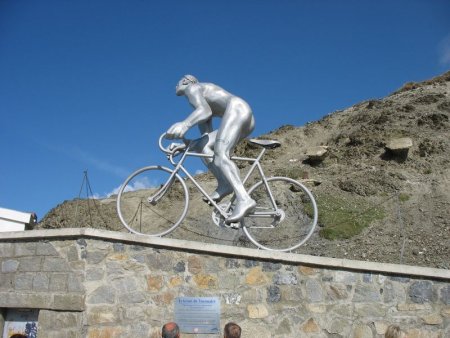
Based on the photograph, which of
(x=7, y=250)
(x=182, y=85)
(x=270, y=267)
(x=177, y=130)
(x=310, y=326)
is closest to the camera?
(x=7, y=250)

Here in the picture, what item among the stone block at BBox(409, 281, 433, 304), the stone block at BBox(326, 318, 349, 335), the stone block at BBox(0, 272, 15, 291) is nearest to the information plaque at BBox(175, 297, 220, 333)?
the stone block at BBox(326, 318, 349, 335)

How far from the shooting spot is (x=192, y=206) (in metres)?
17.7

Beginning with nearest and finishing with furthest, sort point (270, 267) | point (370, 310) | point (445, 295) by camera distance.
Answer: point (270, 267) < point (370, 310) < point (445, 295)

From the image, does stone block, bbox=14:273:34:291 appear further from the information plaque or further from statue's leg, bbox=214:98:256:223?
statue's leg, bbox=214:98:256:223

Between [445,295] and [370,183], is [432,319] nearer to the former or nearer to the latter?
[445,295]

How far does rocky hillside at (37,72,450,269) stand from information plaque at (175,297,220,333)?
10.7ft

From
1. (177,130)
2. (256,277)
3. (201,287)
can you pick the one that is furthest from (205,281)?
(177,130)

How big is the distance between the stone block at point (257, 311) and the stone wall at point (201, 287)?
0.01m

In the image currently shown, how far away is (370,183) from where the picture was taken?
20.0 metres

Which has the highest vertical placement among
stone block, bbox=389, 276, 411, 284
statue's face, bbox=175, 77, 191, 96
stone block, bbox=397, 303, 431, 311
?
statue's face, bbox=175, 77, 191, 96

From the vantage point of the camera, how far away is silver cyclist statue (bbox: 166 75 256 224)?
21.3 feet

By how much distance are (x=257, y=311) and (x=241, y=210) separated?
1.27 m

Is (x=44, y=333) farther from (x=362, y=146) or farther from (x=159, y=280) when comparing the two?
(x=362, y=146)

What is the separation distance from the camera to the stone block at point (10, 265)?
5.69 meters
